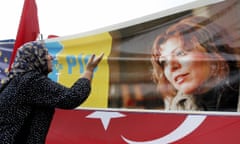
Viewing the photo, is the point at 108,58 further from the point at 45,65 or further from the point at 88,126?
the point at 45,65

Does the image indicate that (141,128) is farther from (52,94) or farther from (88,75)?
(52,94)

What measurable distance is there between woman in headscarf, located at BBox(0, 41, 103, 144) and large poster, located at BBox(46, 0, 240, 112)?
0.47m

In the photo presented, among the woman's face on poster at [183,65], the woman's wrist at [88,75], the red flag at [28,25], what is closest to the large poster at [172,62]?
the woman's face on poster at [183,65]

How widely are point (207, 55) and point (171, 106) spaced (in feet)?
1.01

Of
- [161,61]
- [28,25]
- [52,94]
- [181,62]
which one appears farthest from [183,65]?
[28,25]

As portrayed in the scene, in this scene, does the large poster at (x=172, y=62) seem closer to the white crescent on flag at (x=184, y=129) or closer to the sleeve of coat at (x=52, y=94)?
the white crescent on flag at (x=184, y=129)

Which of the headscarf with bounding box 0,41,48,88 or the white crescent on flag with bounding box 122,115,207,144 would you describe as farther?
the white crescent on flag with bounding box 122,115,207,144

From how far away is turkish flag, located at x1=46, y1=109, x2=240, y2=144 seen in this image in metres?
1.73

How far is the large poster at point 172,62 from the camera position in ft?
5.74

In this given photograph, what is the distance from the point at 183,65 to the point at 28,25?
1.28 meters

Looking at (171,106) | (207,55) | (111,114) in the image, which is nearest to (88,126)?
(111,114)

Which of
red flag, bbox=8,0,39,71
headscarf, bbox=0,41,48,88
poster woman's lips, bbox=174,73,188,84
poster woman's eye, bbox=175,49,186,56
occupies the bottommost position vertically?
poster woman's lips, bbox=174,73,188,84

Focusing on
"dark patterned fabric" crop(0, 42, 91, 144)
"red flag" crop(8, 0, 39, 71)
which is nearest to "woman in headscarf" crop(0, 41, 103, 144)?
"dark patterned fabric" crop(0, 42, 91, 144)

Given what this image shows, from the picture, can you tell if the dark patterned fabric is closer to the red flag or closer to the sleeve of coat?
the sleeve of coat
